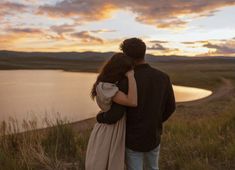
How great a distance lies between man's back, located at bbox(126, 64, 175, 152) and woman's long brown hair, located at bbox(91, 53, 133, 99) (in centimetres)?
10

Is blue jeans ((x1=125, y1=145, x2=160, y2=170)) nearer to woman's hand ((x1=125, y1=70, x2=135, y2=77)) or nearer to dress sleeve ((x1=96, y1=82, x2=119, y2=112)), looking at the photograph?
dress sleeve ((x1=96, y1=82, x2=119, y2=112))

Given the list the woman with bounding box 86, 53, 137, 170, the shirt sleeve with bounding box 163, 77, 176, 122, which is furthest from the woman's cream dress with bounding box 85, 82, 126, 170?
the shirt sleeve with bounding box 163, 77, 176, 122

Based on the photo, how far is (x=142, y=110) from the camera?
324 centimetres

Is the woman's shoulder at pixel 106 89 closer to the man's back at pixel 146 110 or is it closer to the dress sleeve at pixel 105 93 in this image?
the dress sleeve at pixel 105 93

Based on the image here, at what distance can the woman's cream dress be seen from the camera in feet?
10.5

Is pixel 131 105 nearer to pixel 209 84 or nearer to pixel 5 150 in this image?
pixel 5 150

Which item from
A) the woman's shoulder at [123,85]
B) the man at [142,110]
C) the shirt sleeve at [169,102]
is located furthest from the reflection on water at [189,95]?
the woman's shoulder at [123,85]

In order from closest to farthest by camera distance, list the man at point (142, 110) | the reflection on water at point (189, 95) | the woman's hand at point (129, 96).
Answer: the woman's hand at point (129, 96)
the man at point (142, 110)
the reflection on water at point (189, 95)

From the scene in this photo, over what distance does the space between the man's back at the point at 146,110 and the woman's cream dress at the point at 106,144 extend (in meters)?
0.09

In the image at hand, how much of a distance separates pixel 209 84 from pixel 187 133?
33557 mm

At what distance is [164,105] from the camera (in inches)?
135

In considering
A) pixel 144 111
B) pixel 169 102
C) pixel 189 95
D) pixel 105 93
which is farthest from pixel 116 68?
pixel 189 95

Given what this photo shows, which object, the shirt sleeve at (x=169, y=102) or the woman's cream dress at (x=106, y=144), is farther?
the shirt sleeve at (x=169, y=102)

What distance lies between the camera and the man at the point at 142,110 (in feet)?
10.5
